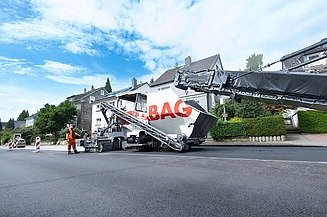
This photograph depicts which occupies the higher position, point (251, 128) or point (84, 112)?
point (84, 112)

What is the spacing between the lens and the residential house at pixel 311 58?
6.49 meters

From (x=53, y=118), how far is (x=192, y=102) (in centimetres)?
3749

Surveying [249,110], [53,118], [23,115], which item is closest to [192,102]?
[249,110]

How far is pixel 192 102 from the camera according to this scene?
11.9 meters

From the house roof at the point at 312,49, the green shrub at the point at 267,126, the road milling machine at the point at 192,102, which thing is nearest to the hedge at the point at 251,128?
the green shrub at the point at 267,126

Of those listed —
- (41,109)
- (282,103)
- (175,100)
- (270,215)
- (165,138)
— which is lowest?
(270,215)

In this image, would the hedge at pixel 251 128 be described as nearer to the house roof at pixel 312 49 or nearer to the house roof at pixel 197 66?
the house roof at pixel 312 49

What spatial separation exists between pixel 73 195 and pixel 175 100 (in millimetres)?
7949

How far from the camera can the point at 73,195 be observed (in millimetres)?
4172

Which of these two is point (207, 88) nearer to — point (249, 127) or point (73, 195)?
point (73, 195)

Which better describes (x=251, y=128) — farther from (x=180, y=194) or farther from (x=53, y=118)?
(x=53, y=118)


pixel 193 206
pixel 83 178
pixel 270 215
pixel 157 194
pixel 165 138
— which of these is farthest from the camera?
pixel 165 138

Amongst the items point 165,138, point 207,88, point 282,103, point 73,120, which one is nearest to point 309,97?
point 282,103

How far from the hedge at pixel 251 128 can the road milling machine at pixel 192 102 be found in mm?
5990
